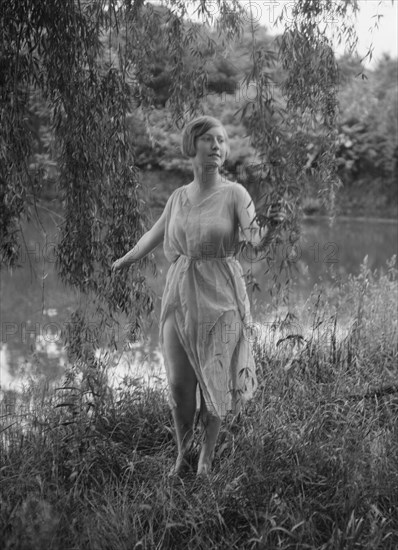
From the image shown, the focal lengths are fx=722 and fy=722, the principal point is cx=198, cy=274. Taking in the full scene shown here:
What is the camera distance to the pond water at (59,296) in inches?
197

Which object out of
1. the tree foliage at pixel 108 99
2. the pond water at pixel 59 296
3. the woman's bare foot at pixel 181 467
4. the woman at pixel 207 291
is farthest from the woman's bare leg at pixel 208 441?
the tree foliage at pixel 108 99

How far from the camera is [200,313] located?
9.49 feet

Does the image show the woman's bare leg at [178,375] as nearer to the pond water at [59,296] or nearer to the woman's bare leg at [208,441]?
the woman's bare leg at [208,441]

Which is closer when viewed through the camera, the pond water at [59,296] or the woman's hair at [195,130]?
the woman's hair at [195,130]

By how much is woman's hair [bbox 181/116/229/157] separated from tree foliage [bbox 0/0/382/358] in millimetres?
244

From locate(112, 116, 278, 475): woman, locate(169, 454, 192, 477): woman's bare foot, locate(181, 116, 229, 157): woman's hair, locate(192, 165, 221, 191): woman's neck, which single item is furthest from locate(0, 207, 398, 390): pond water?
locate(169, 454, 192, 477): woman's bare foot

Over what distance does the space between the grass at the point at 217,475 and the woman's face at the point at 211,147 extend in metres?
1.19

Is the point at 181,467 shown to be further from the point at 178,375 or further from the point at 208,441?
the point at 178,375

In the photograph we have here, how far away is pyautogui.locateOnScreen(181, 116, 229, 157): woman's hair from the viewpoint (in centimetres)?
280

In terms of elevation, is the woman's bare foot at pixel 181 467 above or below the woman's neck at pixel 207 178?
below

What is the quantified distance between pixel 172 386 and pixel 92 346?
1.20 meters

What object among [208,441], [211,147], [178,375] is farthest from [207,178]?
[208,441]

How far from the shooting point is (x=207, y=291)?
291 cm

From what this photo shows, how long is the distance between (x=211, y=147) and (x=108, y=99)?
96 centimetres
